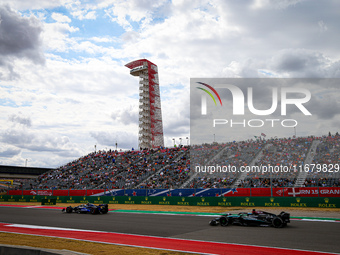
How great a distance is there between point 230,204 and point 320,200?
314 inches

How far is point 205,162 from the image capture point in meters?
43.7

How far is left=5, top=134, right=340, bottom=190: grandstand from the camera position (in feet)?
110

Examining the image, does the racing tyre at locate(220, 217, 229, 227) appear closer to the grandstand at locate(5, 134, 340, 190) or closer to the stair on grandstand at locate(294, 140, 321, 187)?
the grandstand at locate(5, 134, 340, 190)

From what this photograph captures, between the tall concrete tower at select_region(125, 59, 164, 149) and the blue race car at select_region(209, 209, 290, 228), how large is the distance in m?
50.1

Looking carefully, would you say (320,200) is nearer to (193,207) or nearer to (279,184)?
(279,184)

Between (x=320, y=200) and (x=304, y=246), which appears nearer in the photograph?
(x=304, y=246)

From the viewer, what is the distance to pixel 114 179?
4662 cm

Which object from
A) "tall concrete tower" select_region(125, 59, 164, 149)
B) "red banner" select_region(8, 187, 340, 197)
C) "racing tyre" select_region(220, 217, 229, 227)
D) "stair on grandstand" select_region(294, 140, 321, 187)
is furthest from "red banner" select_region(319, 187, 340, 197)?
"tall concrete tower" select_region(125, 59, 164, 149)

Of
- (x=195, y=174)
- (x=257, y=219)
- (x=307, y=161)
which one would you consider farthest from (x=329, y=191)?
(x=195, y=174)

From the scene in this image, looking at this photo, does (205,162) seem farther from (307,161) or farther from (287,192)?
(287,192)

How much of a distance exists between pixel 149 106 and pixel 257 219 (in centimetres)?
5503

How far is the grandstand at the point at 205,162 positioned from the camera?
3359 cm

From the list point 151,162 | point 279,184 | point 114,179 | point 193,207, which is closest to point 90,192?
point 114,179

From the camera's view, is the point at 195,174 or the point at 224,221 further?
the point at 195,174
